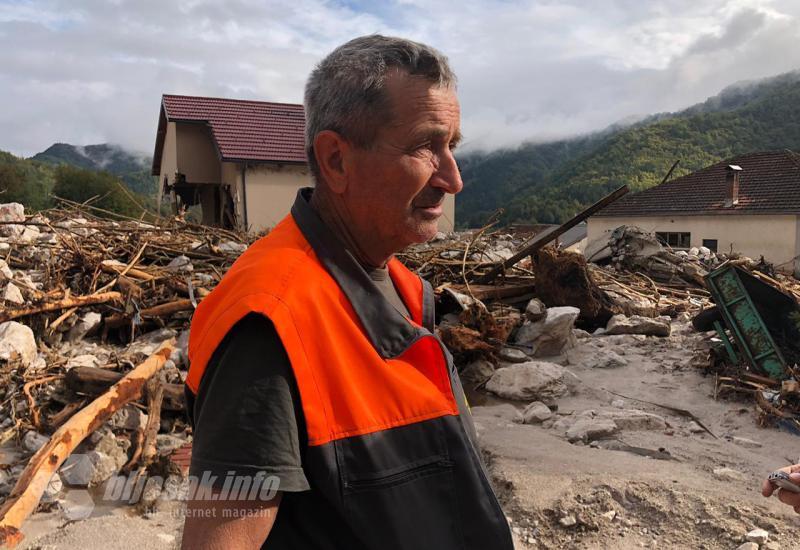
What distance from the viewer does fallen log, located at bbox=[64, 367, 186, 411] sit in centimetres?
496

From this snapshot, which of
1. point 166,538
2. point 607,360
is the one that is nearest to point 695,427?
point 607,360

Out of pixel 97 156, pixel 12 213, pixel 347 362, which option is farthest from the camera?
pixel 97 156

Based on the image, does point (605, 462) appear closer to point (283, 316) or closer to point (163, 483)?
point (163, 483)

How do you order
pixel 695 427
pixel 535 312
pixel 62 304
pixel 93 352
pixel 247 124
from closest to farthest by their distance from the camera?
1. pixel 695 427
2. pixel 93 352
3. pixel 62 304
4. pixel 535 312
5. pixel 247 124

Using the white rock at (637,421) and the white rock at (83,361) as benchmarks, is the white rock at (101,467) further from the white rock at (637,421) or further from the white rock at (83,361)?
the white rock at (637,421)

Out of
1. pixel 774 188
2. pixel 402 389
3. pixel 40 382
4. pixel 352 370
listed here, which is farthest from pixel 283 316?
pixel 774 188

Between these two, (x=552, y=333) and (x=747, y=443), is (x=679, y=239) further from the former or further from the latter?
(x=747, y=443)

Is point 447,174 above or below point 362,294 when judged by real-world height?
above

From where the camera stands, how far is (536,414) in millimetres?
5465

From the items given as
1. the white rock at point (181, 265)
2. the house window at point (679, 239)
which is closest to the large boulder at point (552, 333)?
the white rock at point (181, 265)

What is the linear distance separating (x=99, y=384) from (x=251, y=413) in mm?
4692

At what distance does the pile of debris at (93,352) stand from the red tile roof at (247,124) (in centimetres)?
931

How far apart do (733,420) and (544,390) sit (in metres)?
1.76

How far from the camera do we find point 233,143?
18.6m
